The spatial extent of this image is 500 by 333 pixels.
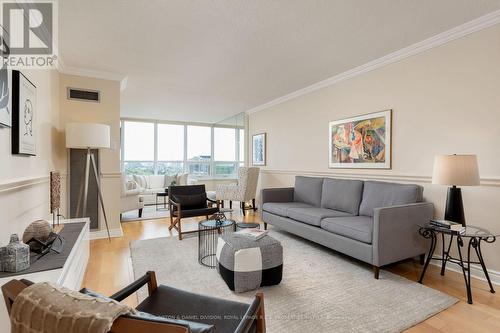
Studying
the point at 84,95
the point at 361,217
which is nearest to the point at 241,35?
the point at 361,217

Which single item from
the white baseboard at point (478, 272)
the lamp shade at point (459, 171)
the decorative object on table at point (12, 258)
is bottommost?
the white baseboard at point (478, 272)

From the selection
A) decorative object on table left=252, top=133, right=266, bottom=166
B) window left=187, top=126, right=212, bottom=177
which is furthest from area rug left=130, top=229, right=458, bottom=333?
window left=187, top=126, right=212, bottom=177

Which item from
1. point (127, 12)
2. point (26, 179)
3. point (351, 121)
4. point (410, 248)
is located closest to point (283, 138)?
point (351, 121)

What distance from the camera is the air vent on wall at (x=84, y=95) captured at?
12.2 ft

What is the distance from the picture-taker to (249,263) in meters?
2.23

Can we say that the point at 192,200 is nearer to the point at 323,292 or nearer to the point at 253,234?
the point at 253,234

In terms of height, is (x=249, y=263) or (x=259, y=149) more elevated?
(x=259, y=149)

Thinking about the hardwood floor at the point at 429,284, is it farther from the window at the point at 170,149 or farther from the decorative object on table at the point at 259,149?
the window at the point at 170,149

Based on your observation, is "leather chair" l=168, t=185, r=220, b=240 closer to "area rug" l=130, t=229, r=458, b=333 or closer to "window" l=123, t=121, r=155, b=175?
"area rug" l=130, t=229, r=458, b=333

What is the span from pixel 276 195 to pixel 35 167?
3.22 m

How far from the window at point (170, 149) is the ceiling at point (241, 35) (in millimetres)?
3923

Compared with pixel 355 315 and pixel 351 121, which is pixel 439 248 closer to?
pixel 355 315

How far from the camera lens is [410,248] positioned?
8.57 feet

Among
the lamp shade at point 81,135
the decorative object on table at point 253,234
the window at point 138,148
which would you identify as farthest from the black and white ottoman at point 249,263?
the window at point 138,148
